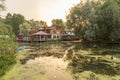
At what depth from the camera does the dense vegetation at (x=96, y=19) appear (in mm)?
32166

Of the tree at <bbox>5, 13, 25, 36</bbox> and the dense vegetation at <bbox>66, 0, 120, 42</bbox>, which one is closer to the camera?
the dense vegetation at <bbox>66, 0, 120, 42</bbox>

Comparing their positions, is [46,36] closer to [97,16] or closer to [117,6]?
[97,16]

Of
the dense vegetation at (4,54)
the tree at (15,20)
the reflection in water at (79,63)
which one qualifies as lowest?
the reflection in water at (79,63)

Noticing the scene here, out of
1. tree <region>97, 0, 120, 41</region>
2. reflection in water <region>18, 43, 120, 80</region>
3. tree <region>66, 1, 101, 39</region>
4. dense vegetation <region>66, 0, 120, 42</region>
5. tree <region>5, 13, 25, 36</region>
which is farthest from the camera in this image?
tree <region>5, 13, 25, 36</region>

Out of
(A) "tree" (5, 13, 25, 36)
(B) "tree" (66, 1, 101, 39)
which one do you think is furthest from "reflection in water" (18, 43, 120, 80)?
→ (A) "tree" (5, 13, 25, 36)

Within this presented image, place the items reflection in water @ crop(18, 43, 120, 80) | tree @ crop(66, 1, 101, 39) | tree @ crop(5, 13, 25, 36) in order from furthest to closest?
tree @ crop(5, 13, 25, 36) < tree @ crop(66, 1, 101, 39) < reflection in water @ crop(18, 43, 120, 80)

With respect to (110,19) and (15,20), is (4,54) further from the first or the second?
(15,20)

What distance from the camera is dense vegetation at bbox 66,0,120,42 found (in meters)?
32.2

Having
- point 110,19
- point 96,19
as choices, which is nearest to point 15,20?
point 96,19

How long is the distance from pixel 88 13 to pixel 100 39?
6.44 m

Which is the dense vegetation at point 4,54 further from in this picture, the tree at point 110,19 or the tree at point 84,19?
the tree at point 84,19

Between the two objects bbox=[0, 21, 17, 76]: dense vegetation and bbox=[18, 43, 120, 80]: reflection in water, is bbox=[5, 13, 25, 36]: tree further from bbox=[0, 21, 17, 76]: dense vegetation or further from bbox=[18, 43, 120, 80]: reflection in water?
bbox=[0, 21, 17, 76]: dense vegetation

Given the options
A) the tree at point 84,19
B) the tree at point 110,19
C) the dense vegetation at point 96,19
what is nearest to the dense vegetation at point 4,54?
the tree at point 110,19

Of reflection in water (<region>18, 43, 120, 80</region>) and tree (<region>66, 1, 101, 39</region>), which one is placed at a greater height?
tree (<region>66, 1, 101, 39</region>)
